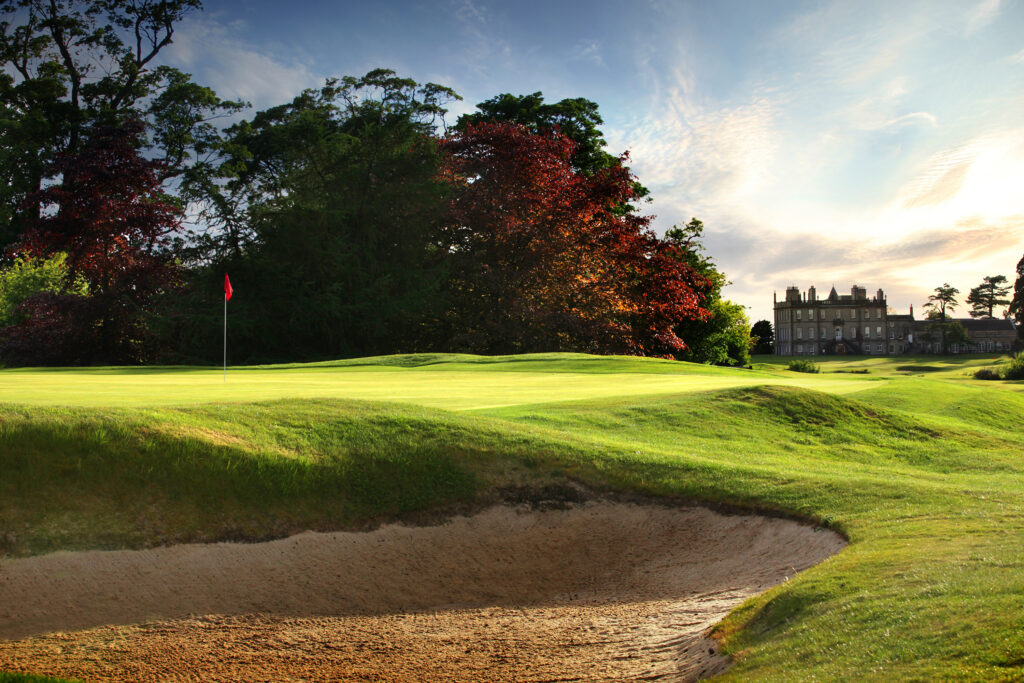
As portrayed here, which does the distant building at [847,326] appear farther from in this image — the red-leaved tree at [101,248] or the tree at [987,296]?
the red-leaved tree at [101,248]

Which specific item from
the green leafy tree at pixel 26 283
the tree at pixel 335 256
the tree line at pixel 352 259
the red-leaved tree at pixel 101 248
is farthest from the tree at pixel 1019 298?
the green leafy tree at pixel 26 283

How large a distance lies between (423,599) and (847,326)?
108 metres

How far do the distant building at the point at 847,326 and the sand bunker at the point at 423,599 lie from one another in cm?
10442

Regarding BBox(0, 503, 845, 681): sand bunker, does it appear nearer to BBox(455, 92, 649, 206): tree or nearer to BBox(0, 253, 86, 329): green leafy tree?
BBox(0, 253, 86, 329): green leafy tree

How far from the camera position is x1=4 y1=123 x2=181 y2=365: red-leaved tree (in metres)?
26.5

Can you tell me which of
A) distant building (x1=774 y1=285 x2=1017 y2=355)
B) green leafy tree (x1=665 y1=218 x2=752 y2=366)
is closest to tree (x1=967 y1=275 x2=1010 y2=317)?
distant building (x1=774 y1=285 x2=1017 y2=355)

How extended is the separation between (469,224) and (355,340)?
6527 mm

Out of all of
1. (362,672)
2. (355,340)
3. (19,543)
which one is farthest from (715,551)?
(355,340)

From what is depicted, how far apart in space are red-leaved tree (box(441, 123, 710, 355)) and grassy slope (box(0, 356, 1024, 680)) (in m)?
16.5

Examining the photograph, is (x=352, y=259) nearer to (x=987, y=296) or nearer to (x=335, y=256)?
(x=335, y=256)

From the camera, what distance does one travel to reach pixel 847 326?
103812 millimetres

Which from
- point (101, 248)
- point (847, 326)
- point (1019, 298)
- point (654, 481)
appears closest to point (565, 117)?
point (101, 248)

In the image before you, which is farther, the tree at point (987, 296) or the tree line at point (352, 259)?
the tree at point (987, 296)

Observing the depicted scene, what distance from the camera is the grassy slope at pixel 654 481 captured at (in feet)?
13.9
